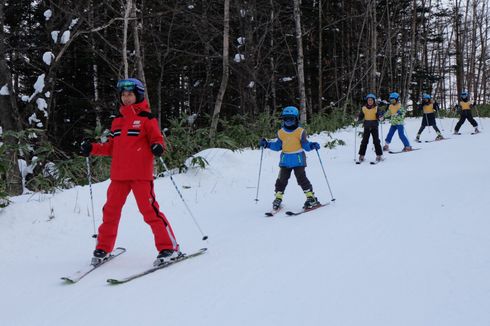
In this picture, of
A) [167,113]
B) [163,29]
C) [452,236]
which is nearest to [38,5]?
[163,29]

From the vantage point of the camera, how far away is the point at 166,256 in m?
3.92

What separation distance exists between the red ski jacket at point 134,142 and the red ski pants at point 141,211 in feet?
0.37

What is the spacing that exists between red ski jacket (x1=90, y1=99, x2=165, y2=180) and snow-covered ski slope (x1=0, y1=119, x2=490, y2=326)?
97cm

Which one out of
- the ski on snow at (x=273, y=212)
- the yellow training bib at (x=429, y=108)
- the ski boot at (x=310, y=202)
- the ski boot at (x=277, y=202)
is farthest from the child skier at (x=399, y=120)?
the ski on snow at (x=273, y=212)

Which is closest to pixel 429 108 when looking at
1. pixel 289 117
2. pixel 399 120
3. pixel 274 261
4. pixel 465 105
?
pixel 465 105

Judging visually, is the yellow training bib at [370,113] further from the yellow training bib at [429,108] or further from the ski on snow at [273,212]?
the ski on snow at [273,212]

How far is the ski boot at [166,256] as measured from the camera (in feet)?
12.7

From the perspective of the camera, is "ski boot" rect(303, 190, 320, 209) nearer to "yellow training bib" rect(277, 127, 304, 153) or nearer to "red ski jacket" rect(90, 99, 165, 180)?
"yellow training bib" rect(277, 127, 304, 153)

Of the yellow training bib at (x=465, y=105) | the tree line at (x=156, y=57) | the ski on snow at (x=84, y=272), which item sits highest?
the tree line at (x=156, y=57)

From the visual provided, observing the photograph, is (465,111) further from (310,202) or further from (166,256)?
(166,256)

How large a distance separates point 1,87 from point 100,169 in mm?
3949

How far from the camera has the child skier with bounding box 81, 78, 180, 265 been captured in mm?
3967

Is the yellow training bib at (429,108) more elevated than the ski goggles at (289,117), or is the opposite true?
the yellow training bib at (429,108)

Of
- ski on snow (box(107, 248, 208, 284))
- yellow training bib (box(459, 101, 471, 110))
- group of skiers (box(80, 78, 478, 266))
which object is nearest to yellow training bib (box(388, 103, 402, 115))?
yellow training bib (box(459, 101, 471, 110))
